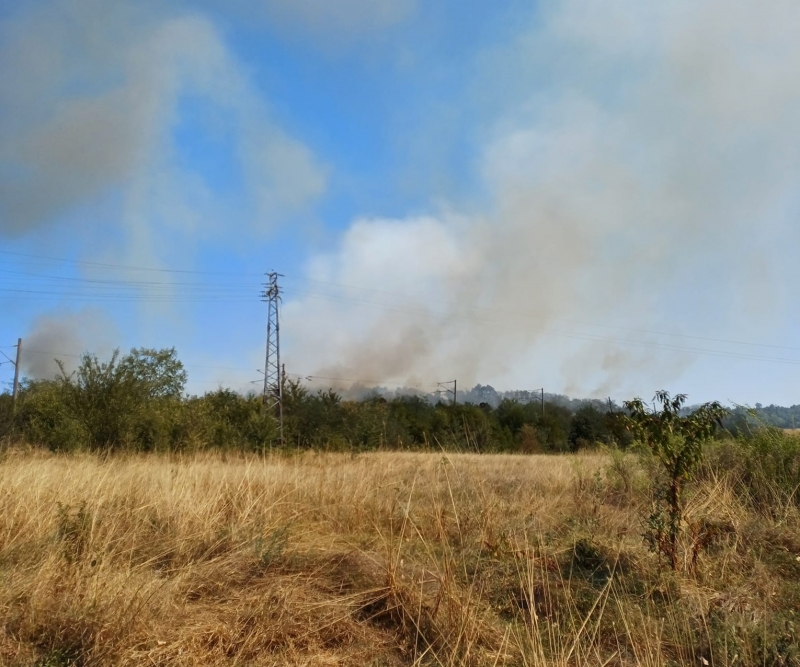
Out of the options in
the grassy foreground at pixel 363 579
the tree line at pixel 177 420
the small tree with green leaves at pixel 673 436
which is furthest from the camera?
the tree line at pixel 177 420

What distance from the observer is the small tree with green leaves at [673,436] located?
5.71m

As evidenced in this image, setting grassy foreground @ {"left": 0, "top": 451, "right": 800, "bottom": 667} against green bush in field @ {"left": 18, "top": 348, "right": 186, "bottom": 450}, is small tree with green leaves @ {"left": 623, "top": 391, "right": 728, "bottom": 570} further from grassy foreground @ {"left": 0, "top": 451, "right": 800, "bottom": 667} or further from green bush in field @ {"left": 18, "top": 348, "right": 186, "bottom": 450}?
green bush in field @ {"left": 18, "top": 348, "right": 186, "bottom": 450}

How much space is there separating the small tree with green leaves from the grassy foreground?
26cm

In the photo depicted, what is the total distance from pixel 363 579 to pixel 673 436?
3492 mm

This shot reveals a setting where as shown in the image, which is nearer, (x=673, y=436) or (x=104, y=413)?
(x=673, y=436)

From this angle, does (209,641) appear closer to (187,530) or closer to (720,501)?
(187,530)

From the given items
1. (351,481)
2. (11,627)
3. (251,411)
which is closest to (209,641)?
(11,627)

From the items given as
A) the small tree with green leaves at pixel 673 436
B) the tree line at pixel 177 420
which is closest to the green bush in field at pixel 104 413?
the tree line at pixel 177 420

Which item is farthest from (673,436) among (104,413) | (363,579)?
(104,413)

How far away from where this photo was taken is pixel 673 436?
5934 millimetres

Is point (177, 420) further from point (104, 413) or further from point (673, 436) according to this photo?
point (673, 436)

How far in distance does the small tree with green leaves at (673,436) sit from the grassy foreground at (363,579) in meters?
0.26

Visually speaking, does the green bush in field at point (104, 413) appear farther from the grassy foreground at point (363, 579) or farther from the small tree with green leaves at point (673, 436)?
the small tree with green leaves at point (673, 436)

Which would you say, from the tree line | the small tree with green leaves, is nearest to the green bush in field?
the tree line
